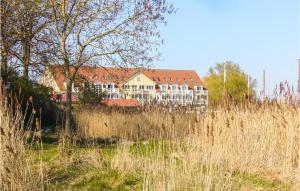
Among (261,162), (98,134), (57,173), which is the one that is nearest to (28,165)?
(57,173)

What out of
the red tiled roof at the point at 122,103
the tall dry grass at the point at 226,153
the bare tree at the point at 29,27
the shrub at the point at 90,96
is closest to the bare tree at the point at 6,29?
the bare tree at the point at 29,27

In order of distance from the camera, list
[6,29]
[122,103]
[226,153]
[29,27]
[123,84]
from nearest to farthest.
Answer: [226,153] < [6,29] < [29,27] < [123,84] < [122,103]

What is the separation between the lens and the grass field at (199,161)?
4836 millimetres

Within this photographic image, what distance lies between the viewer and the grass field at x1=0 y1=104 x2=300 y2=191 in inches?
190

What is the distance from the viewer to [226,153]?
20.9 feet

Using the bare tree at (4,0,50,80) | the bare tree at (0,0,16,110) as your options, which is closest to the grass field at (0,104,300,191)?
the bare tree at (0,0,16,110)

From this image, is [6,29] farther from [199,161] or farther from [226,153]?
[199,161]

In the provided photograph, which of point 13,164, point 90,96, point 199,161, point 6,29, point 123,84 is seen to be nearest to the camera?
point 13,164

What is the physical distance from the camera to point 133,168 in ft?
19.8

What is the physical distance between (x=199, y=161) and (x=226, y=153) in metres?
0.77

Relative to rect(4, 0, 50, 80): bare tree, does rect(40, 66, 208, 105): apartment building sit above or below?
below

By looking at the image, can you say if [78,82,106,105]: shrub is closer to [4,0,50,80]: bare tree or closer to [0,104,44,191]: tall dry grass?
[4,0,50,80]: bare tree

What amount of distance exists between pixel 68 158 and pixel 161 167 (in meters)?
2.24

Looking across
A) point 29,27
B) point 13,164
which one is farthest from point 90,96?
point 13,164
